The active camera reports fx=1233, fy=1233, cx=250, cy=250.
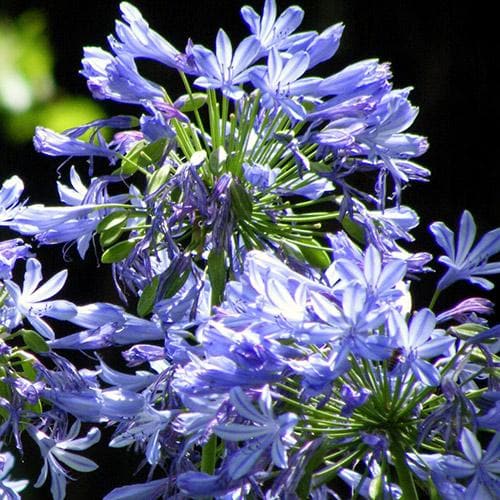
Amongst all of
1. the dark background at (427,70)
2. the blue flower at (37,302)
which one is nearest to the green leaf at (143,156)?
the blue flower at (37,302)

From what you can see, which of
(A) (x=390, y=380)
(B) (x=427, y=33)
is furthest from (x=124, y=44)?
(B) (x=427, y=33)

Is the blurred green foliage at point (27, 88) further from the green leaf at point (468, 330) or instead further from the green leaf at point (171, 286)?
the green leaf at point (468, 330)

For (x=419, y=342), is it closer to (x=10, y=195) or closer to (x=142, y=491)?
(x=142, y=491)

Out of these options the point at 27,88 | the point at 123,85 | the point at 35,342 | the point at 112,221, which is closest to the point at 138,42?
the point at 123,85

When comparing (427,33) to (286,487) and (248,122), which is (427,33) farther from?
(286,487)

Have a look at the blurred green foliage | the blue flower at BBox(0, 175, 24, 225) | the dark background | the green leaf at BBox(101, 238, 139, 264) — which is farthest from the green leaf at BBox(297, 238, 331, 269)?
the dark background

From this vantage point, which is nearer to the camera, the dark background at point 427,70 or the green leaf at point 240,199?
the green leaf at point 240,199

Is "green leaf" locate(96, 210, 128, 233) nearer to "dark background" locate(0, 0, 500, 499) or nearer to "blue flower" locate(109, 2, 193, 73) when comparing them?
"blue flower" locate(109, 2, 193, 73)

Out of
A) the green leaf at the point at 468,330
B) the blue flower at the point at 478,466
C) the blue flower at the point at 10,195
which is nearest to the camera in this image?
the blue flower at the point at 478,466
